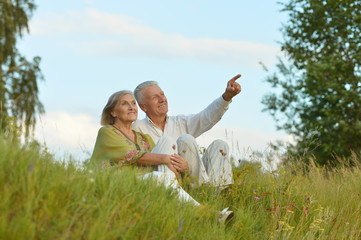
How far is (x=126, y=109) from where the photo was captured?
5.09 m

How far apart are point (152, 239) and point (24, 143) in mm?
1168

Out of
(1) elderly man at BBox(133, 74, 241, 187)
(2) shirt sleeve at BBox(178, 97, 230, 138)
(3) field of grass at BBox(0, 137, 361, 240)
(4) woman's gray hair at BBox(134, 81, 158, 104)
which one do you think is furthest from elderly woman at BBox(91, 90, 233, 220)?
(2) shirt sleeve at BBox(178, 97, 230, 138)

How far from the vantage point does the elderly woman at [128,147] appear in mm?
4523

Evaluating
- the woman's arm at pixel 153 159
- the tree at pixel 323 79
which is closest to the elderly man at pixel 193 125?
the woman's arm at pixel 153 159

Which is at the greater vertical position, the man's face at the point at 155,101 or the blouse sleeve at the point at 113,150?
the man's face at the point at 155,101

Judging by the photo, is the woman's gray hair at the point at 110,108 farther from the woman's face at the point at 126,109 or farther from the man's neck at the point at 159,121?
the man's neck at the point at 159,121

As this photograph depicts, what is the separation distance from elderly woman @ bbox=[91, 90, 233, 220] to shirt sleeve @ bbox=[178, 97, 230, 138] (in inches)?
33.2

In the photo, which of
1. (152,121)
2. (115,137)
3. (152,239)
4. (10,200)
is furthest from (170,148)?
(10,200)

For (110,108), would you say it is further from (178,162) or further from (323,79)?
(323,79)

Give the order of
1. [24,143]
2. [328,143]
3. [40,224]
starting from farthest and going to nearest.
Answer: [328,143] → [24,143] → [40,224]

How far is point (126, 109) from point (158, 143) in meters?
0.63

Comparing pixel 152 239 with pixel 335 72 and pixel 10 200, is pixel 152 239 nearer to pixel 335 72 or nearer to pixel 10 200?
pixel 10 200

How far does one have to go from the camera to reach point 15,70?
1673cm

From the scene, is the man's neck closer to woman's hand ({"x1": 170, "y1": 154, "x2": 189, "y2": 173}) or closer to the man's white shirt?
the man's white shirt
